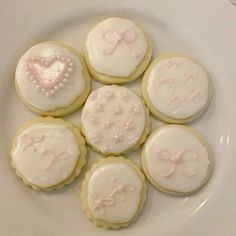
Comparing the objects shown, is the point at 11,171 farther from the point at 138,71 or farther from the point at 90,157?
the point at 138,71

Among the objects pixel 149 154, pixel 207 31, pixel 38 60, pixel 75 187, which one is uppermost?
pixel 207 31

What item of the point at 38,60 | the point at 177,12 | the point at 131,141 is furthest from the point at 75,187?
the point at 177,12

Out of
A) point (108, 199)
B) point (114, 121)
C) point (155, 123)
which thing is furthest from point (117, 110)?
point (108, 199)

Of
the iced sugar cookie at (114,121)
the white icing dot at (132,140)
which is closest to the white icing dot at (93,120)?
the iced sugar cookie at (114,121)

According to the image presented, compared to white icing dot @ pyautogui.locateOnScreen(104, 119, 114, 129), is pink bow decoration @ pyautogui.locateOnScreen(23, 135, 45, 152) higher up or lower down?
lower down

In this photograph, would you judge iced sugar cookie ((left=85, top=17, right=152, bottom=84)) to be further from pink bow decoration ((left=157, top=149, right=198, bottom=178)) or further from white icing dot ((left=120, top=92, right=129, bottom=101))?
pink bow decoration ((left=157, top=149, right=198, bottom=178))

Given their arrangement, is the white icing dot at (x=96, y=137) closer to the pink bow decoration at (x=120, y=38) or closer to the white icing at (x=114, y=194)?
the white icing at (x=114, y=194)

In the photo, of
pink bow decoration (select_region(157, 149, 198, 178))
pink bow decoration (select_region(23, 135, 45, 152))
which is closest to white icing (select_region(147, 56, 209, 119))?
pink bow decoration (select_region(157, 149, 198, 178))
